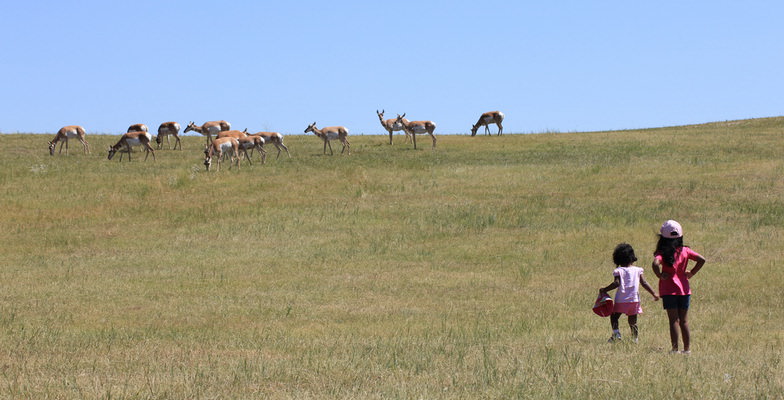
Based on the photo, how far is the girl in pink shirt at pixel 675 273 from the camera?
34.9ft

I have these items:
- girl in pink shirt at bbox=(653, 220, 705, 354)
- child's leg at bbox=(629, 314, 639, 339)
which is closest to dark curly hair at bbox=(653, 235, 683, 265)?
girl in pink shirt at bbox=(653, 220, 705, 354)

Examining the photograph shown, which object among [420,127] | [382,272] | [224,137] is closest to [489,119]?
[420,127]

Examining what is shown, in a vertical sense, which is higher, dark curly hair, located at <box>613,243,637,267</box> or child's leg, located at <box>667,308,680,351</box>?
dark curly hair, located at <box>613,243,637,267</box>

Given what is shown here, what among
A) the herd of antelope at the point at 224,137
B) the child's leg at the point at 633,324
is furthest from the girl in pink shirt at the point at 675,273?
the herd of antelope at the point at 224,137

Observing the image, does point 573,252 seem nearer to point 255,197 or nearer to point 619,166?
point 255,197

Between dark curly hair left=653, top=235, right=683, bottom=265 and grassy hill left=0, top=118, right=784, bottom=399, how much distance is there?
110cm

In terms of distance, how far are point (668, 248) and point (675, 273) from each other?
12.2 inches

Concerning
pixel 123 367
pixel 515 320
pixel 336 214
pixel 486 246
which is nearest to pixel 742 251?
pixel 486 246

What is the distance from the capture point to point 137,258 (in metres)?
22.1

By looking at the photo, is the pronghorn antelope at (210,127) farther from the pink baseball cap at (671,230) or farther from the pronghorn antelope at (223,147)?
the pink baseball cap at (671,230)

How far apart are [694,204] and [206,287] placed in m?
15.9

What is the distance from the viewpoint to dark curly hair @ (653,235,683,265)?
1059 cm

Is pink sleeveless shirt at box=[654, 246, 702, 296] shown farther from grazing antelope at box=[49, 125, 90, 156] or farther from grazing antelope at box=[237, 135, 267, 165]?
grazing antelope at box=[49, 125, 90, 156]

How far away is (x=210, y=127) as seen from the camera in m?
47.0
